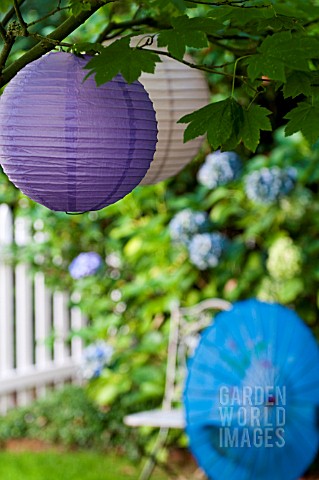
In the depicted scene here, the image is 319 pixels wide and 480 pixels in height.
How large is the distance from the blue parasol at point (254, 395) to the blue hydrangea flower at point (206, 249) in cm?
83

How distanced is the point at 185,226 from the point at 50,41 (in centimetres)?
299

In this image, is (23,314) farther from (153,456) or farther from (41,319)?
(153,456)

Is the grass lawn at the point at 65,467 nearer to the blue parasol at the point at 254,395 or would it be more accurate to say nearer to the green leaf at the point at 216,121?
the blue parasol at the point at 254,395

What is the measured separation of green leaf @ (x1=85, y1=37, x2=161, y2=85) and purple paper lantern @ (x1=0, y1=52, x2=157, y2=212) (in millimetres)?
147

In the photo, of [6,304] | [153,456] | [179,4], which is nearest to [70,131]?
[179,4]

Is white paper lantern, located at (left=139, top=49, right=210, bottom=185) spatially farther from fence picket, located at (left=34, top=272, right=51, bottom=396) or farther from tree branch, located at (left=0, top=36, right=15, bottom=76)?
fence picket, located at (left=34, top=272, right=51, bottom=396)

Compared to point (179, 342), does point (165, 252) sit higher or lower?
higher

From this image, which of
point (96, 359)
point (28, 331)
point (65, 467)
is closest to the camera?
point (65, 467)

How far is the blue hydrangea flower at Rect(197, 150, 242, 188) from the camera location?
4.42m

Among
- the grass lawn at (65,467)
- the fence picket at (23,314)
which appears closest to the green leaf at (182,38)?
the grass lawn at (65,467)

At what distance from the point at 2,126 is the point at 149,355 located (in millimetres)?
3342

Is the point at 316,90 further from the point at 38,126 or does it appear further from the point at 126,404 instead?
the point at 126,404

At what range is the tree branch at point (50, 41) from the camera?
1.59 metres

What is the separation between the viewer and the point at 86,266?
16.2 feet
